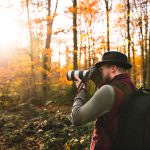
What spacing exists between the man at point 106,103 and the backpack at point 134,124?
→ 61mm

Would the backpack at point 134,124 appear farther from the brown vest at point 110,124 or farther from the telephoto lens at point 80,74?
the telephoto lens at point 80,74

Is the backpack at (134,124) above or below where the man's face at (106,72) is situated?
below

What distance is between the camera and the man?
2.74 metres

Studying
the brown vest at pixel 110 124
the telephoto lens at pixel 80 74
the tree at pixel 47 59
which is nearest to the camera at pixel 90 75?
the telephoto lens at pixel 80 74

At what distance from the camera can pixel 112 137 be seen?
110 inches

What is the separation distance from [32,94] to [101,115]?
1627 cm

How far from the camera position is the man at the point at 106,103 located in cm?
274

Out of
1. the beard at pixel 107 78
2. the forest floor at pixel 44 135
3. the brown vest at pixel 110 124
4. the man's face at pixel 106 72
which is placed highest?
the man's face at pixel 106 72

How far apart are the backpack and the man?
61mm

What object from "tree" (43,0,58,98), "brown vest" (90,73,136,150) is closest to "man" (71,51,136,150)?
"brown vest" (90,73,136,150)

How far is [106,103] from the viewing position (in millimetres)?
2738

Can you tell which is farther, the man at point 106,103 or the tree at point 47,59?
the tree at point 47,59

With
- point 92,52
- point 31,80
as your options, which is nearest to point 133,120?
point 31,80

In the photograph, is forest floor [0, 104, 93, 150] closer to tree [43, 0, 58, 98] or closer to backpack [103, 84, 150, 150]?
backpack [103, 84, 150, 150]
